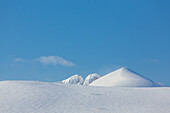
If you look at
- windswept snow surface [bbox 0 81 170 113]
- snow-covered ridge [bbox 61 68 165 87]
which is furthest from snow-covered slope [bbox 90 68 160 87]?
windswept snow surface [bbox 0 81 170 113]

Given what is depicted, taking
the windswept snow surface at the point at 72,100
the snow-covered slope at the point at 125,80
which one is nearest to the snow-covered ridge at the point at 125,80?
the snow-covered slope at the point at 125,80

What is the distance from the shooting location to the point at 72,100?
2205 cm

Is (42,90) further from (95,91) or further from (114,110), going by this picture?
(114,110)

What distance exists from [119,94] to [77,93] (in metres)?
4.18

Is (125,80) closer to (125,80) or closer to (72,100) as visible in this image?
A: (125,80)

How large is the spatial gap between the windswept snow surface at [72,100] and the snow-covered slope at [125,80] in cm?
2410

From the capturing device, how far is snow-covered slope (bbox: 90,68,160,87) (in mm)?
50891

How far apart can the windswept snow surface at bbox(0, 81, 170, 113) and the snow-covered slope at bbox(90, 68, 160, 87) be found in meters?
24.1

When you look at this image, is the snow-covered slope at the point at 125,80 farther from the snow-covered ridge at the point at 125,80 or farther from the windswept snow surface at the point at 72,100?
the windswept snow surface at the point at 72,100

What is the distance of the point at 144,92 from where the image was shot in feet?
89.0

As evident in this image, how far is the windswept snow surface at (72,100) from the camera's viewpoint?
65.8 feet

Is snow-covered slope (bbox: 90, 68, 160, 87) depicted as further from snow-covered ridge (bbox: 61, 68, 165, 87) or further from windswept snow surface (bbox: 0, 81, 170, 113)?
windswept snow surface (bbox: 0, 81, 170, 113)

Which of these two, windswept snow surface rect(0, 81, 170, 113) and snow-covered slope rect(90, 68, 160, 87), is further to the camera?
snow-covered slope rect(90, 68, 160, 87)

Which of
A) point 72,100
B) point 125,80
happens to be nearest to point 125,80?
point 125,80
